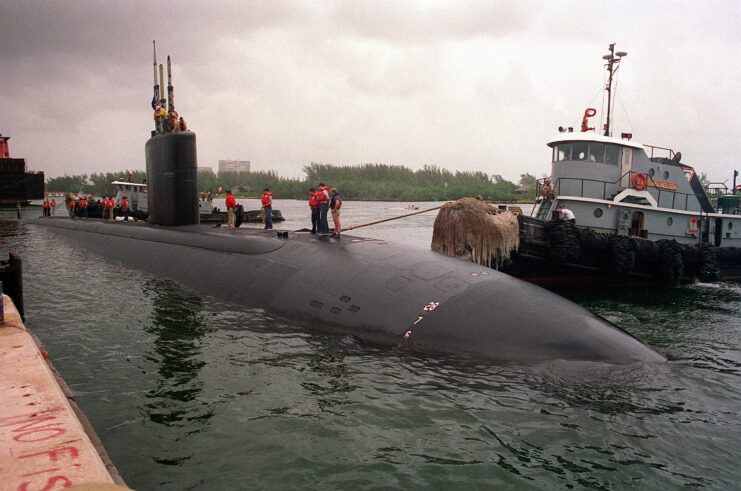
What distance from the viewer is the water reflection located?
5.81 m

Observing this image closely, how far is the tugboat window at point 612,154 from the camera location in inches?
756

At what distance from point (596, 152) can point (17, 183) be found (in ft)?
172

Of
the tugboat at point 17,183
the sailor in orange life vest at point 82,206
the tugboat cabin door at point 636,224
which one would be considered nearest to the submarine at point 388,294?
the tugboat cabin door at point 636,224

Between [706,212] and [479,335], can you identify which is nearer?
[479,335]

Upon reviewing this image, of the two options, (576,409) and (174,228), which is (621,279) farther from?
(174,228)

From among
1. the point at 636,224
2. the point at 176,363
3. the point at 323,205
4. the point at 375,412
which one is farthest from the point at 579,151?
the point at 176,363

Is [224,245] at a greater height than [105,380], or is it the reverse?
[224,245]

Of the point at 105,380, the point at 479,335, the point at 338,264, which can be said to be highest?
the point at 338,264

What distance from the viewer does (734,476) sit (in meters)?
4.71

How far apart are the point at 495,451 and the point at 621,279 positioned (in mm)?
13347

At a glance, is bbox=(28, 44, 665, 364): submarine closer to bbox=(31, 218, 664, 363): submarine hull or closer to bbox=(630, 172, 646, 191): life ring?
bbox=(31, 218, 664, 363): submarine hull

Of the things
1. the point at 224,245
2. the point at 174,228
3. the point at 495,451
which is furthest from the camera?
the point at 174,228

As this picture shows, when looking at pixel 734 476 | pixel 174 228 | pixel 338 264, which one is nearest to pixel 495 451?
pixel 734 476

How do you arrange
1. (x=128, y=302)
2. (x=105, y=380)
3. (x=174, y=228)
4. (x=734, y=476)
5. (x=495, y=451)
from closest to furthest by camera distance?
(x=734, y=476) < (x=495, y=451) < (x=105, y=380) < (x=128, y=302) < (x=174, y=228)
